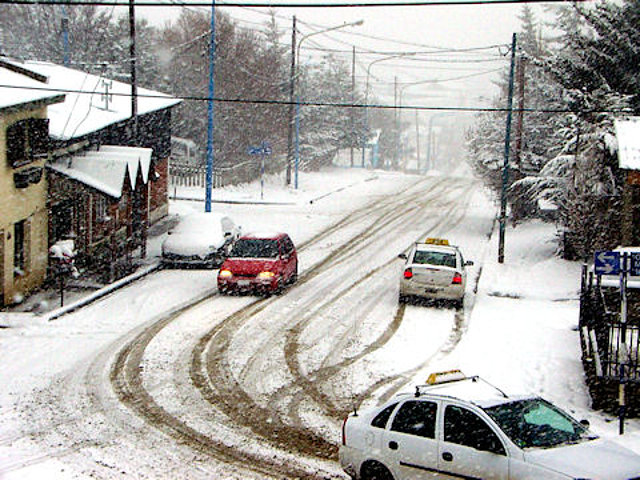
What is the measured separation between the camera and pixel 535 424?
9.50 meters

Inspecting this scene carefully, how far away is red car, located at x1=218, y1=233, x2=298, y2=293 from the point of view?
878 inches

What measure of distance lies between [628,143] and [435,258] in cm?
575

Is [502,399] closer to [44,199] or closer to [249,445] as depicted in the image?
[249,445]

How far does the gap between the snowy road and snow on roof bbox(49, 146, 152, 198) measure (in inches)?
121

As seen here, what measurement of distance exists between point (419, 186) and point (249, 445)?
149 ft

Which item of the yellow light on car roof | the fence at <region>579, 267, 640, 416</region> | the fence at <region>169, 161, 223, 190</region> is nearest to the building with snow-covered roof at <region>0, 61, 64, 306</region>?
the yellow light on car roof

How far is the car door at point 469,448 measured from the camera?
29.4 ft

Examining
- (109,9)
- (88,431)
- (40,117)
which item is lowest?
(88,431)

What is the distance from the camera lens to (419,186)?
56.6m

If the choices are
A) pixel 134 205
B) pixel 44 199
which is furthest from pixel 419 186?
pixel 44 199

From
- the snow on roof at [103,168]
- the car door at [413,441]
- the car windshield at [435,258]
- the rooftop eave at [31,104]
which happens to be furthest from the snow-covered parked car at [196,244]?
the car door at [413,441]

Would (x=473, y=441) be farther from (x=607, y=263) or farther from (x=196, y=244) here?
(x=196, y=244)

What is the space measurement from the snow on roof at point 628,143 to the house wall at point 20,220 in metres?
15.5

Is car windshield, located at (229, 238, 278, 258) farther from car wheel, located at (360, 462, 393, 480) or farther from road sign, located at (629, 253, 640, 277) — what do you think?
car wheel, located at (360, 462, 393, 480)
